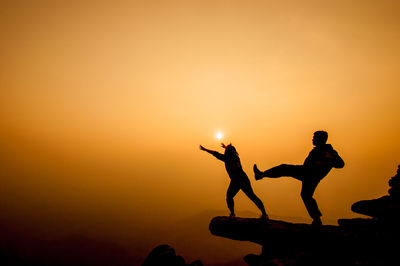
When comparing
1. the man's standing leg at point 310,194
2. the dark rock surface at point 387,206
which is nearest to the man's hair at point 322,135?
the man's standing leg at point 310,194

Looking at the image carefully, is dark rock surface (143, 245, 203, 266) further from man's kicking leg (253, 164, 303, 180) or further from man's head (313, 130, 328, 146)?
man's head (313, 130, 328, 146)

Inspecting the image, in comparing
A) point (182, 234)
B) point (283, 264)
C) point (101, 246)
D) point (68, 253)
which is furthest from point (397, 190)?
point (182, 234)

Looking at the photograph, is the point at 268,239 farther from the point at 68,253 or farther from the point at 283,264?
the point at 68,253

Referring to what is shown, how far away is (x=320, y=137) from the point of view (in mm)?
8344

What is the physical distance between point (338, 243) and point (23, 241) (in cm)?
20924

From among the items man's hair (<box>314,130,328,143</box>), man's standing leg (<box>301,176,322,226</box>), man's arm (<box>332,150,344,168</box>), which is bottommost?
man's standing leg (<box>301,176,322,226</box>)

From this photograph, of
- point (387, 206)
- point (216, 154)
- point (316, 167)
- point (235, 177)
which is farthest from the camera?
point (216, 154)

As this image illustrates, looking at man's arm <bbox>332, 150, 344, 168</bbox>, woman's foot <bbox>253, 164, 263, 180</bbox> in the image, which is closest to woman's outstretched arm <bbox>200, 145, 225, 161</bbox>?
woman's foot <bbox>253, 164, 263, 180</bbox>

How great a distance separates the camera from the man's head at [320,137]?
27.4 ft

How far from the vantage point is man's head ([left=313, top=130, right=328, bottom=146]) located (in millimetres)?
8344

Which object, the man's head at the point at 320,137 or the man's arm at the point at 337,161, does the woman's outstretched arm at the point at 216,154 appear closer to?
the man's head at the point at 320,137

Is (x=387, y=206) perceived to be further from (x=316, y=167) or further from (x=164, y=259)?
(x=164, y=259)

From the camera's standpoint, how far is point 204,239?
599ft

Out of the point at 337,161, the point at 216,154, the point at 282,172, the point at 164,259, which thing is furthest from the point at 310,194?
the point at 164,259
